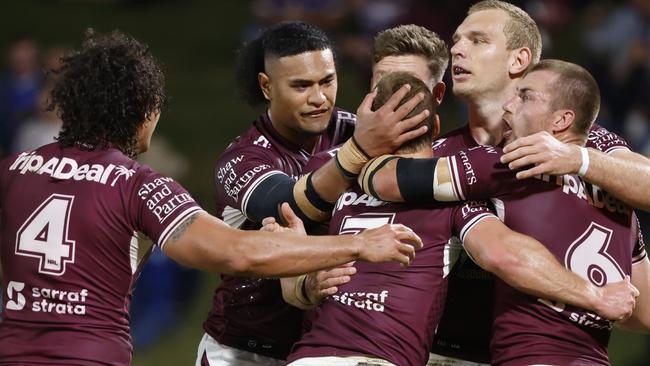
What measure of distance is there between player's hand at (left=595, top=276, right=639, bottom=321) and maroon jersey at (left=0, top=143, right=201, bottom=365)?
1588mm

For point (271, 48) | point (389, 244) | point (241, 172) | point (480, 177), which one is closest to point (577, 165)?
point (480, 177)

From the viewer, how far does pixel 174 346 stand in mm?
10273

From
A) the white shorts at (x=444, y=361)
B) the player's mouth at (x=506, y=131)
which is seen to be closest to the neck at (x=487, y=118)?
the player's mouth at (x=506, y=131)

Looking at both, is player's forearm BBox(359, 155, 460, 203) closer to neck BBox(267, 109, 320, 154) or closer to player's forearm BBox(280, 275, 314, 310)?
player's forearm BBox(280, 275, 314, 310)

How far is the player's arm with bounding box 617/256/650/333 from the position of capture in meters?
4.87

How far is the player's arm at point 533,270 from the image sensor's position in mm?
4270

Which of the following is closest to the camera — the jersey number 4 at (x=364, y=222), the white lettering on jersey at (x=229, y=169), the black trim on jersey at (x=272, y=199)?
the jersey number 4 at (x=364, y=222)

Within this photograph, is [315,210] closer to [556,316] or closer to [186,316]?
[556,316]

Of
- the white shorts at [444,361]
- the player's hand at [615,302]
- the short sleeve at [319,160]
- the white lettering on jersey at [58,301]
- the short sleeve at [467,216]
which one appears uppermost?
the short sleeve at [319,160]

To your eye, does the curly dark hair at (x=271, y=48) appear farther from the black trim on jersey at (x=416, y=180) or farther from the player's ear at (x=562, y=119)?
the player's ear at (x=562, y=119)

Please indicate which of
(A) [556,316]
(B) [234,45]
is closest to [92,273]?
(A) [556,316]

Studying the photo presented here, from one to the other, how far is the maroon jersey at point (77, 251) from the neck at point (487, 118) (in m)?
1.62

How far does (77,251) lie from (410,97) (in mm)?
1446

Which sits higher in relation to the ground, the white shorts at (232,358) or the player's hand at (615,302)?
the player's hand at (615,302)
